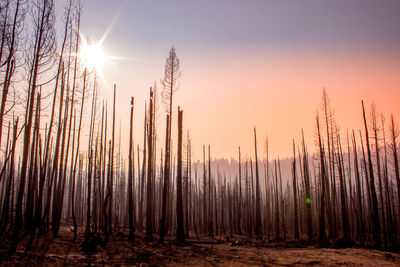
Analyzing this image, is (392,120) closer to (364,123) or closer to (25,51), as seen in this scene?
(364,123)

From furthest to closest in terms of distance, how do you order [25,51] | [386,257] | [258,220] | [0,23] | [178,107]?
[258,220] < [178,107] < [386,257] < [25,51] < [0,23]

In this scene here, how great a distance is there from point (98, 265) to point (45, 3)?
7.36m

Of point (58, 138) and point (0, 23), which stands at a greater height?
point (0, 23)

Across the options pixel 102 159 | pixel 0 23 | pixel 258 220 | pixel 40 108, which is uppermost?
pixel 0 23

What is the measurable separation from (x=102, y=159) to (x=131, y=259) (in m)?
7.69

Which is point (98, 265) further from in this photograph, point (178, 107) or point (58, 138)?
point (178, 107)

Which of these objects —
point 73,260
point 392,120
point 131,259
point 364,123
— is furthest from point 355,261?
point 392,120

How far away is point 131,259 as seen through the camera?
7.36 meters

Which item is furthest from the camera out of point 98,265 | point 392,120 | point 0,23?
point 392,120

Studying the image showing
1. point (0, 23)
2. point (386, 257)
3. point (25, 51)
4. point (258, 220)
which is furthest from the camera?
point (258, 220)

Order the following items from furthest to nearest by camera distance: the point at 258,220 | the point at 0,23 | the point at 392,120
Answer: the point at 258,220 < the point at 392,120 < the point at 0,23

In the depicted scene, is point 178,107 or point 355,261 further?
point 178,107

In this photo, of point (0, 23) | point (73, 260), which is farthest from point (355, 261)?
point (0, 23)

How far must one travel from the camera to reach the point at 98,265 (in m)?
6.30
